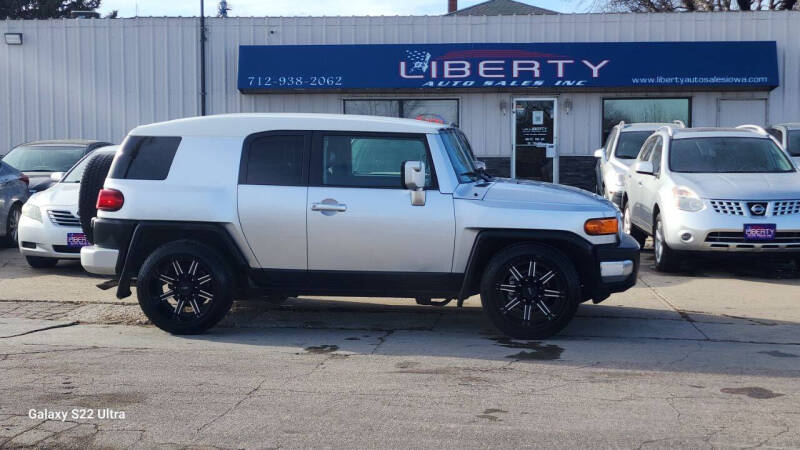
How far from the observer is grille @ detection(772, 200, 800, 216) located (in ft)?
36.4

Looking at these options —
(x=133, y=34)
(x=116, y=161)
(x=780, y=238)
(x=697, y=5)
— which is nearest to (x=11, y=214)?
(x=116, y=161)

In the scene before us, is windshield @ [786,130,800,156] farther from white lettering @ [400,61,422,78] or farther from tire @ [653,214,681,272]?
white lettering @ [400,61,422,78]

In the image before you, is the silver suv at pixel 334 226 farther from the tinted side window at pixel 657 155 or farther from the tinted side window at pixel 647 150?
the tinted side window at pixel 647 150

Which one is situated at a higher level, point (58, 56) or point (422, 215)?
point (58, 56)

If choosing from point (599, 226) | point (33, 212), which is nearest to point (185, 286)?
point (599, 226)

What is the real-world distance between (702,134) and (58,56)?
15.9 meters

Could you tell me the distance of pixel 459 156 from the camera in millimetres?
8438

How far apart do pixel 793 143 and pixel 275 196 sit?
10959mm

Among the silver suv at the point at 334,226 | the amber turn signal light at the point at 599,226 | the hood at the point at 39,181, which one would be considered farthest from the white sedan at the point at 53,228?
the amber turn signal light at the point at 599,226

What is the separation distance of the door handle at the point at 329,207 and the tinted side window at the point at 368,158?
0.66ft

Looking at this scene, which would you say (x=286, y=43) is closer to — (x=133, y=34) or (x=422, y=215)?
(x=133, y=34)

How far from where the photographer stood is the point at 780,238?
11047 mm

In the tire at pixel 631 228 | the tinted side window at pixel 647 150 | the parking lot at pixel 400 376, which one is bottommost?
the parking lot at pixel 400 376

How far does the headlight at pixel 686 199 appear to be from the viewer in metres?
11.3
